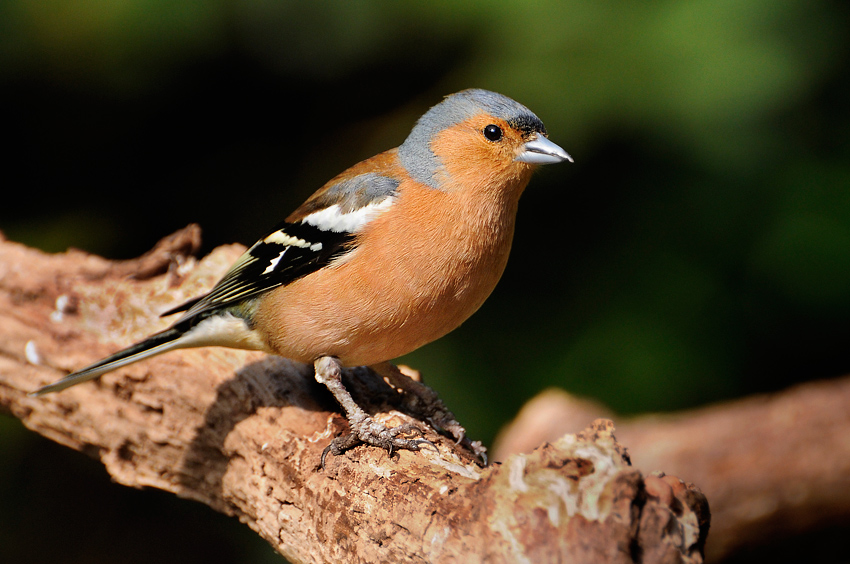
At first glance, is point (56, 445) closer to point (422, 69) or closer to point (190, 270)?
point (190, 270)

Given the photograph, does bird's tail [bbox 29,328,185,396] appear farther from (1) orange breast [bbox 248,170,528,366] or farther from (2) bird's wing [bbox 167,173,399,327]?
(1) orange breast [bbox 248,170,528,366]

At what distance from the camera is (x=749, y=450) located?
4.46 metres

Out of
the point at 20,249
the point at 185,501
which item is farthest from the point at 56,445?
the point at 20,249

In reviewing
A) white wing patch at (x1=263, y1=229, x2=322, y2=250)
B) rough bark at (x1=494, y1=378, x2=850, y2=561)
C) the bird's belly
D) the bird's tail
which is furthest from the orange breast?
rough bark at (x1=494, y1=378, x2=850, y2=561)

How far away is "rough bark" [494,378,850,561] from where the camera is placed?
436 cm

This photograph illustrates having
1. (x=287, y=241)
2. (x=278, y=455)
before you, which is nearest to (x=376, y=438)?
(x=278, y=455)

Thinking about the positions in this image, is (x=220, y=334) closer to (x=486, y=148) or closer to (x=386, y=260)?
(x=386, y=260)

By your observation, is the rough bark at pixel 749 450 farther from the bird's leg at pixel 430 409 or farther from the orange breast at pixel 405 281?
the orange breast at pixel 405 281

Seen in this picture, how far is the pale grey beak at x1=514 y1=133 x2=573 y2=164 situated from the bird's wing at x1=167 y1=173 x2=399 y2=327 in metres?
0.54

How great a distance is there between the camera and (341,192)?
2.94 metres

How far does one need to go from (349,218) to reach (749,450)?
10.6 feet

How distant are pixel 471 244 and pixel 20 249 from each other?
8.56 ft

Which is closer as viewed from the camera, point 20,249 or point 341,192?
point 341,192

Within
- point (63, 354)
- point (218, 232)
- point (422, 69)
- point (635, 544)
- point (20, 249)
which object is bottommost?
point (635, 544)
